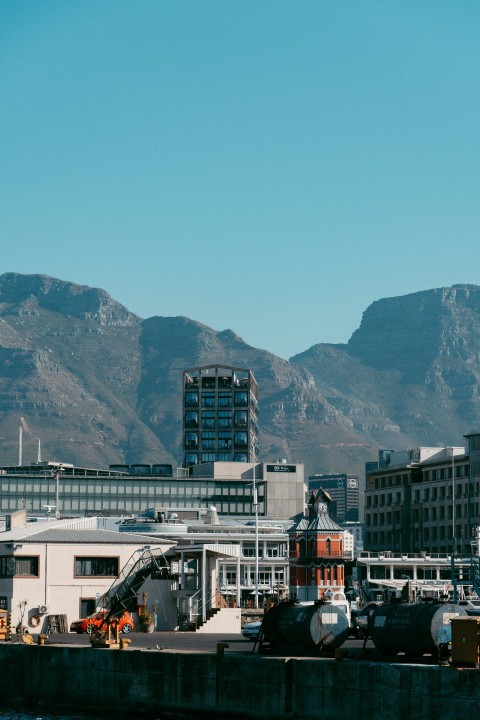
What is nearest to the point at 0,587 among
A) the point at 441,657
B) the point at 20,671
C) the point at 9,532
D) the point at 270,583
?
the point at 9,532

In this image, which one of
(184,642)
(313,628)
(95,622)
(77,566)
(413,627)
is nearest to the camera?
(413,627)

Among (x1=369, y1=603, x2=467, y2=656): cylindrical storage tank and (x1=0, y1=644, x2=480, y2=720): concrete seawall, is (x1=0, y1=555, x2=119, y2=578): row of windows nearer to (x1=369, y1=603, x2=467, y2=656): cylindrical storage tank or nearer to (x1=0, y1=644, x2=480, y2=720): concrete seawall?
(x1=0, y1=644, x2=480, y2=720): concrete seawall

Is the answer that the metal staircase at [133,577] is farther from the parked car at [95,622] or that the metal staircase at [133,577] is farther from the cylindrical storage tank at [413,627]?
the cylindrical storage tank at [413,627]

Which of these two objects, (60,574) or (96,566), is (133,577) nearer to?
(96,566)

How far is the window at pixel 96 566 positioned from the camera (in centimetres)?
10531

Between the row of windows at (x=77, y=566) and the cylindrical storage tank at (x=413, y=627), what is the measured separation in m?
48.8

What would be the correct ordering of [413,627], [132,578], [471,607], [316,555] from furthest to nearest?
[316,555] < [471,607] < [132,578] < [413,627]

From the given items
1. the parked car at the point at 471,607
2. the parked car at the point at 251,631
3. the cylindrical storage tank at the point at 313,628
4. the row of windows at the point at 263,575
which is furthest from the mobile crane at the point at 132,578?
the row of windows at the point at 263,575

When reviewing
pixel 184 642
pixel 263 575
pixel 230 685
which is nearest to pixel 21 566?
pixel 184 642

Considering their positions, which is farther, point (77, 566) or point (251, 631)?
point (77, 566)

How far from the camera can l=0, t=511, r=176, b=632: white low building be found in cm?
10325

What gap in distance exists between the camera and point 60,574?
105 meters

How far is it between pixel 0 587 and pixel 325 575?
178ft

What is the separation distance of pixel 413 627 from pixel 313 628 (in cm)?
614
